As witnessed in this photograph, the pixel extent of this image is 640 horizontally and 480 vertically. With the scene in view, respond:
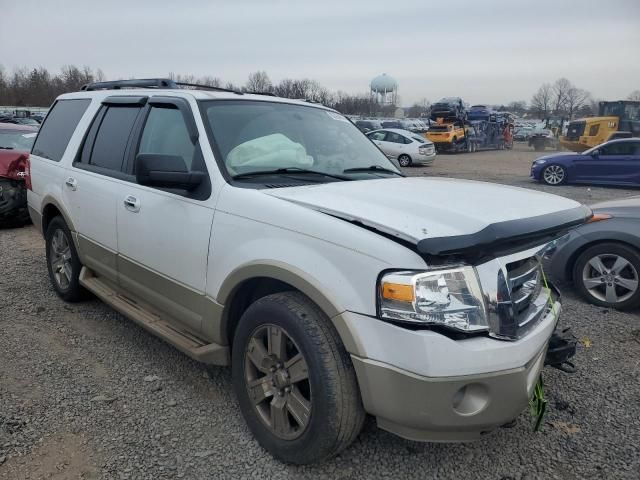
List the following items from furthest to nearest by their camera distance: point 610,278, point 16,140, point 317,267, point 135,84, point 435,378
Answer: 1. point 16,140
2. point 610,278
3. point 135,84
4. point 317,267
5. point 435,378

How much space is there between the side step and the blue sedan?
15247 mm

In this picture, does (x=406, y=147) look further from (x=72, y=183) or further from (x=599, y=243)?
(x=72, y=183)

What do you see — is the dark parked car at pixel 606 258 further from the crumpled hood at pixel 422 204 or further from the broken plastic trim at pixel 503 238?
the broken plastic trim at pixel 503 238

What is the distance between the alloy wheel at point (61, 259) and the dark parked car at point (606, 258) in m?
4.71

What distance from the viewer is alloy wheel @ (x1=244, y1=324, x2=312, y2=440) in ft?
8.00

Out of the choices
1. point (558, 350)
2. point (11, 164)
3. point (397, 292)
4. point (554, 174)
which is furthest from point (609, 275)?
point (554, 174)

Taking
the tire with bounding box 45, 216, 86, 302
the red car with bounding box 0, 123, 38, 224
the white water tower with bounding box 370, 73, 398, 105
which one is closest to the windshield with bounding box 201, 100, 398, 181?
the tire with bounding box 45, 216, 86, 302

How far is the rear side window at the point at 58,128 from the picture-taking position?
458cm

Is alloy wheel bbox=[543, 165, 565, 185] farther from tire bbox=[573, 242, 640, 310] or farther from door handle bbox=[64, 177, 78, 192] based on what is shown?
door handle bbox=[64, 177, 78, 192]

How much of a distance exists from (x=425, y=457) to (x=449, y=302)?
1080mm

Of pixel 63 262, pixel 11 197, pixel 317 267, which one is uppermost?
pixel 317 267

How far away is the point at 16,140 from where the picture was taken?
348 inches

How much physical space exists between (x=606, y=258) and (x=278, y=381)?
385 cm

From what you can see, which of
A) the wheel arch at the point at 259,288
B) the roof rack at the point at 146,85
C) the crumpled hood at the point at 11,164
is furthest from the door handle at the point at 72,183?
the crumpled hood at the point at 11,164
